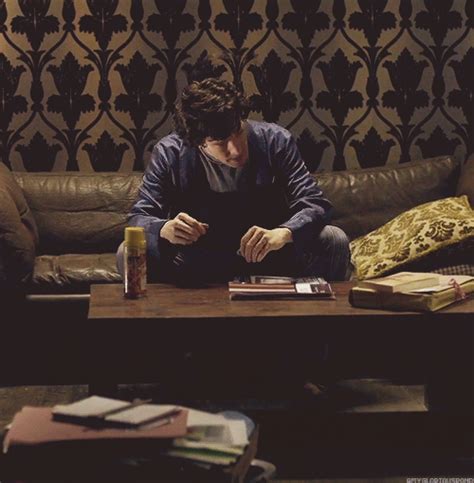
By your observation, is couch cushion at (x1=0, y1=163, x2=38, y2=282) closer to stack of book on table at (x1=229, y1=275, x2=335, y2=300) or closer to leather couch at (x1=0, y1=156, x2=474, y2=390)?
leather couch at (x1=0, y1=156, x2=474, y2=390)

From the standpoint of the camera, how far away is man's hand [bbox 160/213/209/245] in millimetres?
2607

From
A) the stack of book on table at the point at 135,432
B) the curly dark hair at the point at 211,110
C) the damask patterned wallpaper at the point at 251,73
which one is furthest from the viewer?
the damask patterned wallpaper at the point at 251,73

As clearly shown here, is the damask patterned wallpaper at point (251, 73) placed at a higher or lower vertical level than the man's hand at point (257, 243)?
higher

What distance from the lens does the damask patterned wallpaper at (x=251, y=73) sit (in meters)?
4.30

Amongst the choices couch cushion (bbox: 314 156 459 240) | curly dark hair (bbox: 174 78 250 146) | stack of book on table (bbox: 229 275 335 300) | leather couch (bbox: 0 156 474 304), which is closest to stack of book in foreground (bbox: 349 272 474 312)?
stack of book on table (bbox: 229 275 335 300)

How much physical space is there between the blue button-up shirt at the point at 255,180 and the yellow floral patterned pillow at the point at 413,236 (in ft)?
1.57

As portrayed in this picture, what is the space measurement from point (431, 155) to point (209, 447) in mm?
3468

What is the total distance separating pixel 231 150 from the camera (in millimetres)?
2988

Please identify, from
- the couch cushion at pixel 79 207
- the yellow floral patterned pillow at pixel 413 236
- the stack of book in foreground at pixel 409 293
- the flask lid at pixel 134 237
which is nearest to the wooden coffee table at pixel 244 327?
the stack of book in foreground at pixel 409 293

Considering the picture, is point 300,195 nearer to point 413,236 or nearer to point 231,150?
point 231,150

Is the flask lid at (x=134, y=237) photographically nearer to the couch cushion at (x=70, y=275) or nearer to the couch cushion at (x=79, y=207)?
the couch cushion at (x=70, y=275)

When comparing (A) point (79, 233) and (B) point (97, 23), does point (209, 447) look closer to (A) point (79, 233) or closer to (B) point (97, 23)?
(A) point (79, 233)

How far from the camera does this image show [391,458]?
7.11 ft

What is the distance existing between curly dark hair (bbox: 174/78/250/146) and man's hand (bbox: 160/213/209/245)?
0.33 m
